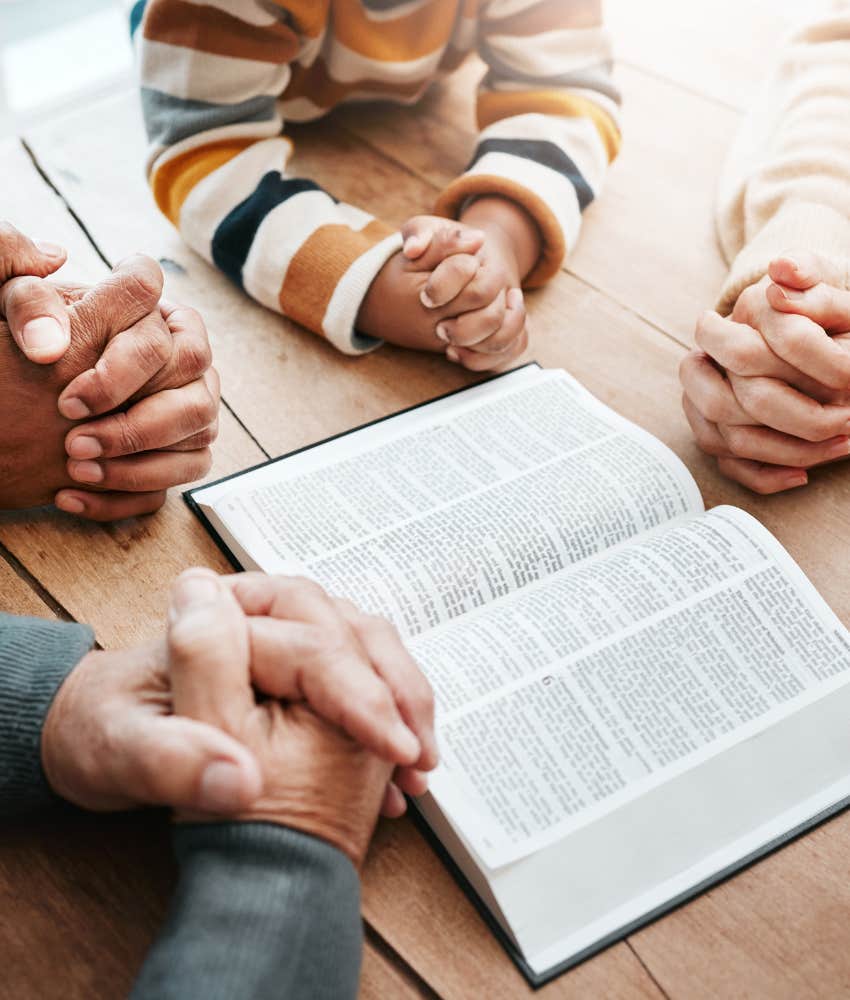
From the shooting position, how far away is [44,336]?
558 millimetres

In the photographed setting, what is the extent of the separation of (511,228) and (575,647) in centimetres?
43

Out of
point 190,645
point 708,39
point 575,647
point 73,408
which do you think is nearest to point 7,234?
point 73,408

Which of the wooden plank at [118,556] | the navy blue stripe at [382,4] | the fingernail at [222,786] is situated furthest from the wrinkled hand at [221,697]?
the navy blue stripe at [382,4]

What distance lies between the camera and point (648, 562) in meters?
0.58

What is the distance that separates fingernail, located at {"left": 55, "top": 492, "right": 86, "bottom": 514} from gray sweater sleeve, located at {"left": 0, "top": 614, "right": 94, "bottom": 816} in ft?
0.44

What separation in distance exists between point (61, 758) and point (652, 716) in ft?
1.01

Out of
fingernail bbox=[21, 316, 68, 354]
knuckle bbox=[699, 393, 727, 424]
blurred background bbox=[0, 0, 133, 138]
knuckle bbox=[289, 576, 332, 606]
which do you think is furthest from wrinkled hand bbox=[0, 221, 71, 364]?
blurred background bbox=[0, 0, 133, 138]

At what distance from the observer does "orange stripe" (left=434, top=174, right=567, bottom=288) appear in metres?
0.83

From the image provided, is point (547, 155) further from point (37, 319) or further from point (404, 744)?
point (404, 744)

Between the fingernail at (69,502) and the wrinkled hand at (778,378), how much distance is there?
444mm

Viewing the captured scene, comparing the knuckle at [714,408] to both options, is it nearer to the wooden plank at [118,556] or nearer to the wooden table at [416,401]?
the wooden table at [416,401]

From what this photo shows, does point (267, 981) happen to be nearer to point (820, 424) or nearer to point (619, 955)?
point (619, 955)

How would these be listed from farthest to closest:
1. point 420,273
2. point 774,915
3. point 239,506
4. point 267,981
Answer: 1. point 420,273
2. point 239,506
3. point 774,915
4. point 267,981

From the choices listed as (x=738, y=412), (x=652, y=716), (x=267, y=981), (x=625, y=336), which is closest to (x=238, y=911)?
(x=267, y=981)
